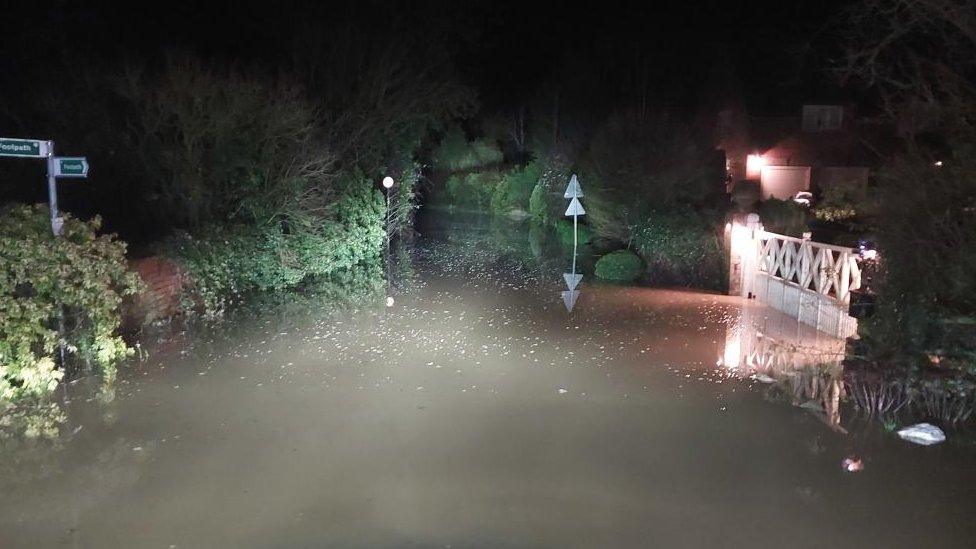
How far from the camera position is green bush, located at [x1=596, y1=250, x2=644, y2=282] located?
61.9 feet

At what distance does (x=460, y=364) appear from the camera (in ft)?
34.1

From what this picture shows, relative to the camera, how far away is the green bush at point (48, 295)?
8367 millimetres

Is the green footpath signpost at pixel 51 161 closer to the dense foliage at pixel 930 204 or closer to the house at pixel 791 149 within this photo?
the dense foliage at pixel 930 204

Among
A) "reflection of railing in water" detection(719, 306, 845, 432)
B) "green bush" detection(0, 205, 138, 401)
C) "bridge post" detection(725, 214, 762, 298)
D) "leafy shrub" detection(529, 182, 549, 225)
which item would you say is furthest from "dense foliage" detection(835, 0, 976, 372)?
"leafy shrub" detection(529, 182, 549, 225)

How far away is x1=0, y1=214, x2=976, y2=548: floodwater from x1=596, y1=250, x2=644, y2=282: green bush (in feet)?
22.5

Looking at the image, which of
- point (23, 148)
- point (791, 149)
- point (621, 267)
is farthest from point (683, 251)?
point (791, 149)

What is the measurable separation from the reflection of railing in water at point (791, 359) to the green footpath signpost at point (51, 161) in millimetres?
8001

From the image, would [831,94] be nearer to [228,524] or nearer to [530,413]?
[530,413]

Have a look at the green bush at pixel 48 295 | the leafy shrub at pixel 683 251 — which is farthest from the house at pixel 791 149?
the green bush at pixel 48 295

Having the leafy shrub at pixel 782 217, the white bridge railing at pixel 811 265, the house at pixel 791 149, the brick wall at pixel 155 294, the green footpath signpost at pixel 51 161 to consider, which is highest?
the house at pixel 791 149

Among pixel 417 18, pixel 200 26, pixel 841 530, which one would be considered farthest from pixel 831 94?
pixel 841 530

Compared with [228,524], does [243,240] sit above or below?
above

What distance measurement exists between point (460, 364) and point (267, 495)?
4.42 m

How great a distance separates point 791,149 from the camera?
1453 inches
